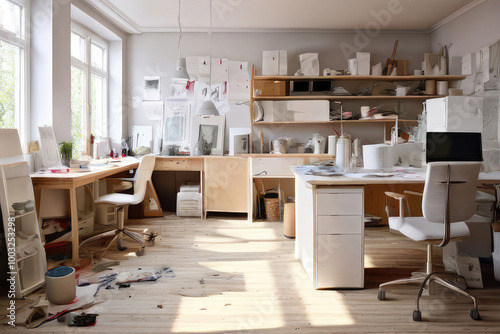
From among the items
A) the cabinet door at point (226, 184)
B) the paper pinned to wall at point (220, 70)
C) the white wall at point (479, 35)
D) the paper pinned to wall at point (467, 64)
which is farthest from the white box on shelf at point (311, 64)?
the paper pinned to wall at point (467, 64)

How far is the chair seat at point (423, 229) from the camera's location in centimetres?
242

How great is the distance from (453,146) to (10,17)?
13.7ft

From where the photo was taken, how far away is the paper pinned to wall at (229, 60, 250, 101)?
5738 mm

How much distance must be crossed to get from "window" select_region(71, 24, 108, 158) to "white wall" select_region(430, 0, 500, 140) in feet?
15.4

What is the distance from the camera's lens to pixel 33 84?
3.87m

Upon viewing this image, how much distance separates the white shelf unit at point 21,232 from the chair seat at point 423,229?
2.54 meters

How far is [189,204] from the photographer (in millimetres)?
5270

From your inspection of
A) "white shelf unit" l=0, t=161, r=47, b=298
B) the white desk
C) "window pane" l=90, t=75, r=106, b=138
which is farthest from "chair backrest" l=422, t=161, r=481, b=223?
"window pane" l=90, t=75, r=106, b=138

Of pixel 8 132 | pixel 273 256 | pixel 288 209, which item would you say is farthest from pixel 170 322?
pixel 288 209

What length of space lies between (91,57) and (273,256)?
3.56 meters

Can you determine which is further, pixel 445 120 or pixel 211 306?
pixel 445 120

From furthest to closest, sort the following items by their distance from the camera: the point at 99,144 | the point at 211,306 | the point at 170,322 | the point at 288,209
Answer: the point at 99,144 → the point at 288,209 → the point at 211,306 → the point at 170,322

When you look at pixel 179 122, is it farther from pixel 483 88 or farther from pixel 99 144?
pixel 483 88

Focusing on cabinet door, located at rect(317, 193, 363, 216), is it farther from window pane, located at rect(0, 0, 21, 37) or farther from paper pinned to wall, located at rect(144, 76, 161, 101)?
paper pinned to wall, located at rect(144, 76, 161, 101)
